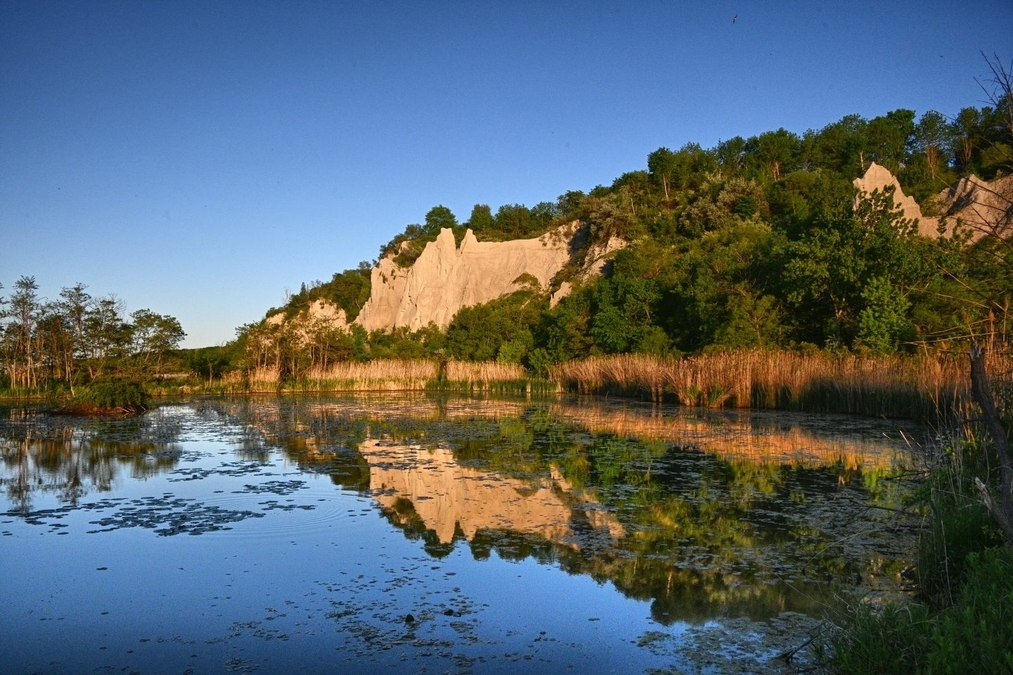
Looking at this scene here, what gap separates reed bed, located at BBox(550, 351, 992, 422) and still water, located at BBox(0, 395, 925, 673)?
2.49 m

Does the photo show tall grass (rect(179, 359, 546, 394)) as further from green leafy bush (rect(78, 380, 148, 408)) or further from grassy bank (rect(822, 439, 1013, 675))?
grassy bank (rect(822, 439, 1013, 675))

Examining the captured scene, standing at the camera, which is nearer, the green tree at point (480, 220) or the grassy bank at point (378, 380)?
the grassy bank at point (378, 380)

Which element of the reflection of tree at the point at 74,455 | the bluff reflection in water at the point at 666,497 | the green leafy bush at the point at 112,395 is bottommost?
the bluff reflection in water at the point at 666,497

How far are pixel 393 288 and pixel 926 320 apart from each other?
134 ft

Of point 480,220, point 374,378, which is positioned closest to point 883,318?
point 374,378

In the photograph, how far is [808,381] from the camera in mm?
19812

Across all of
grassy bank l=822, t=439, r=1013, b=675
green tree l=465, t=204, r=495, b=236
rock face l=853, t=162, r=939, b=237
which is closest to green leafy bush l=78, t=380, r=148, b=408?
grassy bank l=822, t=439, r=1013, b=675

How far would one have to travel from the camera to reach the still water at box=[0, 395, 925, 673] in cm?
457

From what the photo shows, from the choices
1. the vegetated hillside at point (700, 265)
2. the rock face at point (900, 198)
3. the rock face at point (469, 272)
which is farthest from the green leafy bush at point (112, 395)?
the rock face at point (900, 198)

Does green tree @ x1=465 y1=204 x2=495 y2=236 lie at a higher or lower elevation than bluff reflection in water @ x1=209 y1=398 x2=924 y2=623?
higher

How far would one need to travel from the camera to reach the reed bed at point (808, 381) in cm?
1555

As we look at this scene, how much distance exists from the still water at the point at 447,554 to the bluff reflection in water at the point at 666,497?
0.13ft

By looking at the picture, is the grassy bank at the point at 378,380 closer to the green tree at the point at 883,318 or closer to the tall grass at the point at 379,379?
the tall grass at the point at 379,379

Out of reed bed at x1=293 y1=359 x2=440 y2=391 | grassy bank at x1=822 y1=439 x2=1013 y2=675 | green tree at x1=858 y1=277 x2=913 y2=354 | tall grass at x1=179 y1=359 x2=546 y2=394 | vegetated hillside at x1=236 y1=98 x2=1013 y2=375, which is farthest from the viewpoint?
reed bed at x1=293 y1=359 x2=440 y2=391
